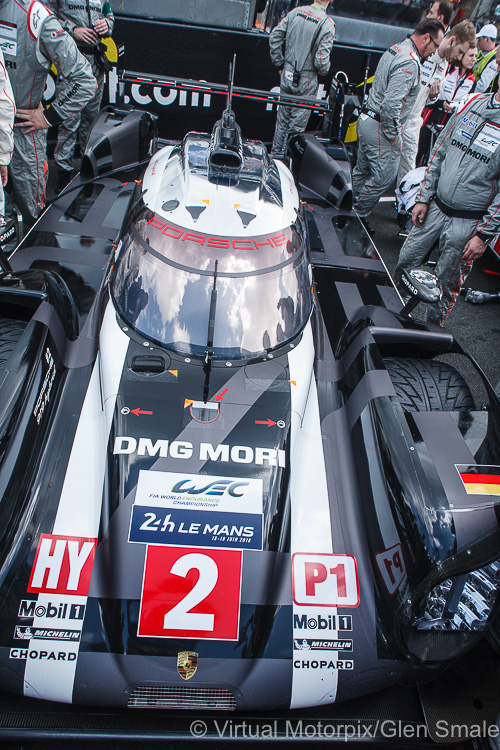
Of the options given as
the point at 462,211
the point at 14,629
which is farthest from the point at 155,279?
the point at 462,211

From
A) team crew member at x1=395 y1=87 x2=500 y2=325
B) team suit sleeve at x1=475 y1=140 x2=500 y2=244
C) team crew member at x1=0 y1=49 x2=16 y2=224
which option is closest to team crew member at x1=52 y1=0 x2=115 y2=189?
team crew member at x1=0 y1=49 x2=16 y2=224

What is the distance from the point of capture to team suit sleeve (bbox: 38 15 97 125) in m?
3.53

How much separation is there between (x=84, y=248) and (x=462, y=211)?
8.38 ft

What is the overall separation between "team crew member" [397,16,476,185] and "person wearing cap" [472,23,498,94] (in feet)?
1.73

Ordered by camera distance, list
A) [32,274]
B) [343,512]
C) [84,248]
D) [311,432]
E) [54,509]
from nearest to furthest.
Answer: [54,509]
[343,512]
[311,432]
[32,274]
[84,248]

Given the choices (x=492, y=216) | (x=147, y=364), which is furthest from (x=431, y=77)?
(x=147, y=364)

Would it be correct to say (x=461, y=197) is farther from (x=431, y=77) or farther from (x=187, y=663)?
(x=187, y=663)

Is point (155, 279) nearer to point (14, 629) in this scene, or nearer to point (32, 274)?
point (32, 274)

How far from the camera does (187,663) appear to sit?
1.81m

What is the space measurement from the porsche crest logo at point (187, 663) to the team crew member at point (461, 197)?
2.38m

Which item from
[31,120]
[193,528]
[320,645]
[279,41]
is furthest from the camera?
[279,41]

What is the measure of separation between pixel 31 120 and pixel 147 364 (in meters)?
2.44

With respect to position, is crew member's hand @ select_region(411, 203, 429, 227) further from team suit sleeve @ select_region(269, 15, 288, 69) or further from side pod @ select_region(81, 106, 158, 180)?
team suit sleeve @ select_region(269, 15, 288, 69)

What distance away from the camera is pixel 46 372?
2326 millimetres
